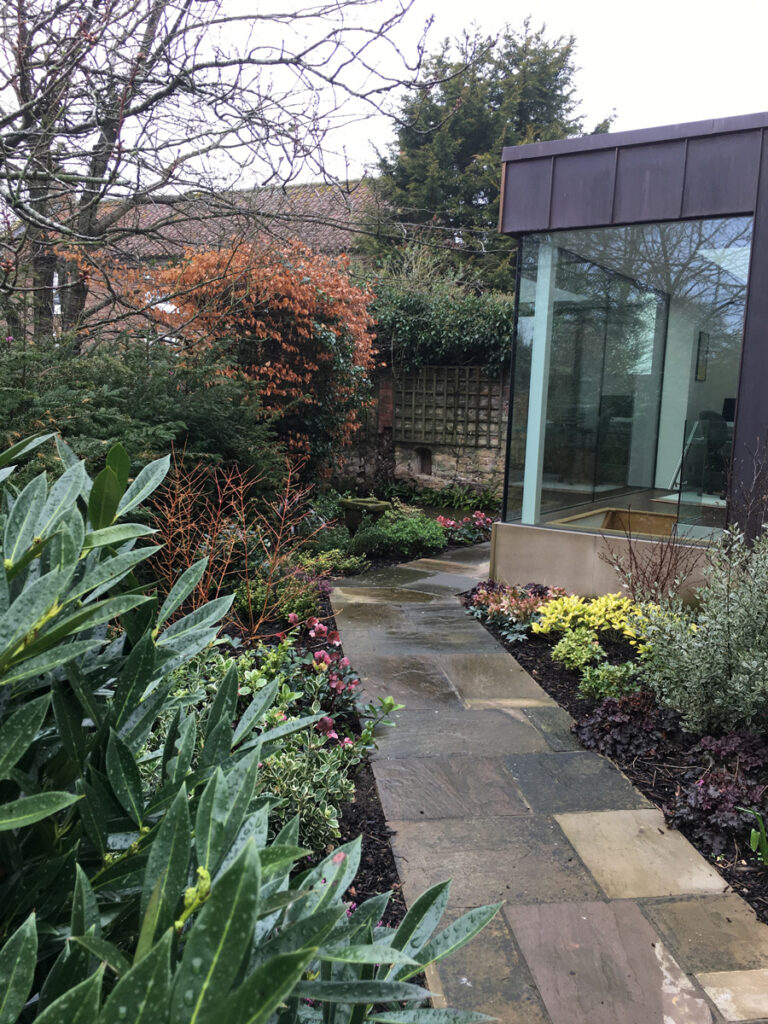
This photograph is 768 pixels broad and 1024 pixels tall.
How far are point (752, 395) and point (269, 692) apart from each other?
4.74m

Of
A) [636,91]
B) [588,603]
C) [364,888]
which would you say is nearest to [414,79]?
[588,603]

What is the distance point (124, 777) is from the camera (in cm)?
72

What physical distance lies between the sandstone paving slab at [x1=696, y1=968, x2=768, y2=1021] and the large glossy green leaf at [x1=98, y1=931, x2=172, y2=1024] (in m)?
1.88

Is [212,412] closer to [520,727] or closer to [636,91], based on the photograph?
[520,727]

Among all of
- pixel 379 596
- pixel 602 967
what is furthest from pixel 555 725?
pixel 379 596

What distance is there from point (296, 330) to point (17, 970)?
29.1ft

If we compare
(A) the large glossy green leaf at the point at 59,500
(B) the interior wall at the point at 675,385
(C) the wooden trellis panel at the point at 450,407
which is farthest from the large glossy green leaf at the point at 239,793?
(C) the wooden trellis panel at the point at 450,407

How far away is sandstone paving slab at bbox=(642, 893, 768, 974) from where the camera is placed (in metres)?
1.95

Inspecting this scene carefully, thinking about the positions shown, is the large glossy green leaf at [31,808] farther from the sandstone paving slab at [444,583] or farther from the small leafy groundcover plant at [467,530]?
the small leafy groundcover plant at [467,530]

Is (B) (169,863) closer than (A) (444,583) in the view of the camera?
Yes

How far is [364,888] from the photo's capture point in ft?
7.42

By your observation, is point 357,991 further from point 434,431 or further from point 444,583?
point 434,431

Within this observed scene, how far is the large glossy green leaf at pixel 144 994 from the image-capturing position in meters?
0.43

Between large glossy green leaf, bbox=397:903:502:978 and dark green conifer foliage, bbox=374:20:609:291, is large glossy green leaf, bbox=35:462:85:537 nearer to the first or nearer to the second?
large glossy green leaf, bbox=397:903:502:978
